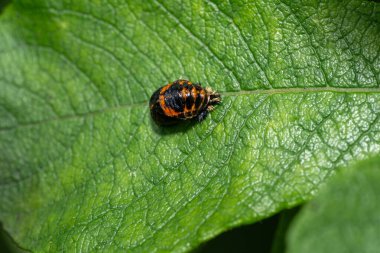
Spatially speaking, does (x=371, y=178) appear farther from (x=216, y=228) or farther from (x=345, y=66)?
(x=345, y=66)

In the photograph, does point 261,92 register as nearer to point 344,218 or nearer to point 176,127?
point 176,127

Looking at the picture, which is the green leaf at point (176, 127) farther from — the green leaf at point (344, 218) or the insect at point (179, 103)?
the green leaf at point (344, 218)

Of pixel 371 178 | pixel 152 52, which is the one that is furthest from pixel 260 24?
pixel 371 178

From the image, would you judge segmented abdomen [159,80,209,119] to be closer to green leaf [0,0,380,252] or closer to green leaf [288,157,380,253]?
green leaf [0,0,380,252]

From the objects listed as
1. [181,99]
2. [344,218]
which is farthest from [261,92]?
[344,218]

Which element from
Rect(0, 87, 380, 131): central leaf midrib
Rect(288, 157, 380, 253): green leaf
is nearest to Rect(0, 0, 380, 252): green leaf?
Rect(0, 87, 380, 131): central leaf midrib

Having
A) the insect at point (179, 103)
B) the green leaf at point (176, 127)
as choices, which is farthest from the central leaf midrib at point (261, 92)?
the insect at point (179, 103)
